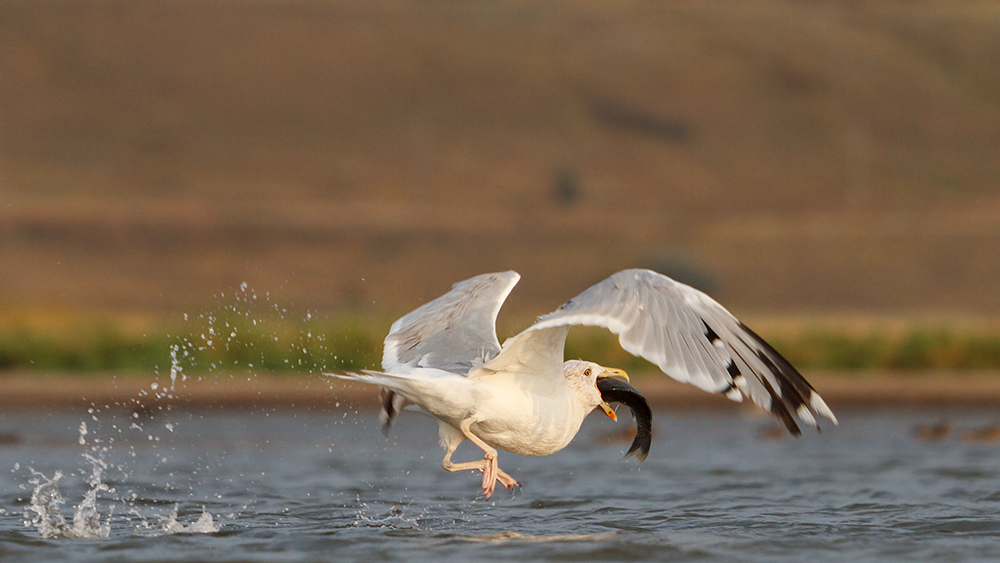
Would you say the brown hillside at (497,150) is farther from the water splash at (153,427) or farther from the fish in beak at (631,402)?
the fish in beak at (631,402)

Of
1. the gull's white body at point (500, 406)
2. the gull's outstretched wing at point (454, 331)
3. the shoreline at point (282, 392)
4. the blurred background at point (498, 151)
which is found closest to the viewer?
the gull's white body at point (500, 406)

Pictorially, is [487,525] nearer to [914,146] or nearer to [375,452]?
[375,452]

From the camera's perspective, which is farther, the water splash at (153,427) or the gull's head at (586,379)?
the water splash at (153,427)

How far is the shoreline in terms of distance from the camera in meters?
18.4

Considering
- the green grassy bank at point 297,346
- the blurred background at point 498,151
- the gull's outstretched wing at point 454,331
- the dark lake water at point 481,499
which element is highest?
the blurred background at point 498,151

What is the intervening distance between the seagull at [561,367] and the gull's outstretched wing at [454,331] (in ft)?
0.03

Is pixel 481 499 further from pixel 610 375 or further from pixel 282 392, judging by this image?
pixel 282 392

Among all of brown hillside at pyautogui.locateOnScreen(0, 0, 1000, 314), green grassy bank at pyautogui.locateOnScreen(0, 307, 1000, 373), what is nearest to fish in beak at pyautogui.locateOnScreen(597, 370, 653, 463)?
green grassy bank at pyautogui.locateOnScreen(0, 307, 1000, 373)

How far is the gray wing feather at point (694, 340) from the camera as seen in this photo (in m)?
7.13

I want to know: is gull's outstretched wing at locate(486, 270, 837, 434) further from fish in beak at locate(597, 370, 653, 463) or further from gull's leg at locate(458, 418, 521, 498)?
fish in beak at locate(597, 370, 653, 463)

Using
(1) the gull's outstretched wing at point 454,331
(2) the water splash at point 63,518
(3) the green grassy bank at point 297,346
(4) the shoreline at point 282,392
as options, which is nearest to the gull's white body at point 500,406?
(1) the gull's outstretched wing at point 454,331

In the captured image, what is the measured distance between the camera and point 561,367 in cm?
805

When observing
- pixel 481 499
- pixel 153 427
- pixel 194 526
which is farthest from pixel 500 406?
pixel 153 427

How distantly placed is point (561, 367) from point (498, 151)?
217 ft
